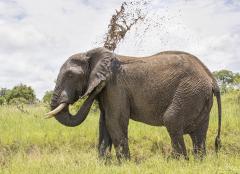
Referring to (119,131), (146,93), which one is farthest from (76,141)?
(146,93)

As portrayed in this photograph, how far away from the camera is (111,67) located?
26.8 ft

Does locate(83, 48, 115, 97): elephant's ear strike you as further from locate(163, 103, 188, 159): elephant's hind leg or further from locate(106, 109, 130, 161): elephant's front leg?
locate(163, 103, 188, 159): elephant's hind leg

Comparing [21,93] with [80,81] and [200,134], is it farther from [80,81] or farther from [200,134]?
[200,134]

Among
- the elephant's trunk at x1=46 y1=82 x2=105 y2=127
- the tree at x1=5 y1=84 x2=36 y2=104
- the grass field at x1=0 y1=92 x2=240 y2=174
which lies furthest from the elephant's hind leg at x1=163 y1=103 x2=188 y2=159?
the tree at x1=5 y1=84 x2=36 y2=104

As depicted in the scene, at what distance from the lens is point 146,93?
315 inches

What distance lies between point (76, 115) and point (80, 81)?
0.65 m

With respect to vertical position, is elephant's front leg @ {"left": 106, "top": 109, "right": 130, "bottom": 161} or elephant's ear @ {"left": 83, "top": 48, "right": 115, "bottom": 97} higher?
elephant's ear @ {"left": 83, "top": 48, "right": 115, "bottom": 97}

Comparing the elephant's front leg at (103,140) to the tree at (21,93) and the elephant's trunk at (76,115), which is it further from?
the tree at (21,93)

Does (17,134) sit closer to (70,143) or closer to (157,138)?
(70,143)

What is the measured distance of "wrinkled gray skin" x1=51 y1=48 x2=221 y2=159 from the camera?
7871mm

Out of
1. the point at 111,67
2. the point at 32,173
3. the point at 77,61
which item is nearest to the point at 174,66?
the point at 111,67

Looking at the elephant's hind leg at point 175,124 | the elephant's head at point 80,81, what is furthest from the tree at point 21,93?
the elephant's hind leg at point 175,124

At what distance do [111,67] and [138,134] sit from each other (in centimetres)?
257

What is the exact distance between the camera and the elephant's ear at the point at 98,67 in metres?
8.08
